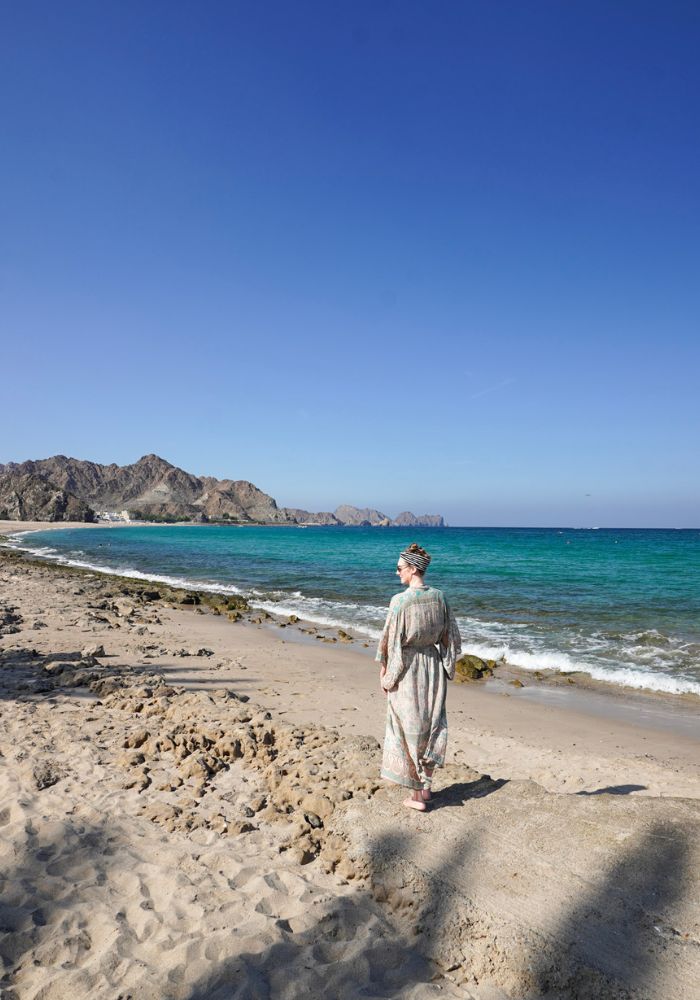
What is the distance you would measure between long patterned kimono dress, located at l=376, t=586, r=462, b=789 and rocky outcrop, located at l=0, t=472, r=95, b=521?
138478 millimetres

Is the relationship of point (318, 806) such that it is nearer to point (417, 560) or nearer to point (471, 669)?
point (417, 560)

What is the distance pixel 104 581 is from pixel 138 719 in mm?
18047

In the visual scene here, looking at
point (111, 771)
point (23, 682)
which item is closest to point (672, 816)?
point (111, 771)

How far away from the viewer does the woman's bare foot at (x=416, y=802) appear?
4387 mm

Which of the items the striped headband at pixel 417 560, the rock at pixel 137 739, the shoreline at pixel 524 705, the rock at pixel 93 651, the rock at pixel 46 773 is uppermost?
the striped headband at pixel 417 560

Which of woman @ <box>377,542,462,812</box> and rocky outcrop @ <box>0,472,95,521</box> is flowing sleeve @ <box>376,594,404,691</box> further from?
rocky outcrop @ <box>0,472,95,521</box>

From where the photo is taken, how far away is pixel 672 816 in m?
4.17

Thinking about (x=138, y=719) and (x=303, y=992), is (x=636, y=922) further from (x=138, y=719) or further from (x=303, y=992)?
(x=138, y=719)

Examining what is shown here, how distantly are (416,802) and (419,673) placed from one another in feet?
3.26

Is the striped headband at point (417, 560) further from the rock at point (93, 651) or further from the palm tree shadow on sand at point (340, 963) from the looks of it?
the rock at point (93, 651)

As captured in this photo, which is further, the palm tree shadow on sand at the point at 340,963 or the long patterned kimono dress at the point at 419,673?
the long patterned kimono dress at the point at 419,673

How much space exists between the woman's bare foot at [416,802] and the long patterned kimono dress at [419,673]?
0.23ft

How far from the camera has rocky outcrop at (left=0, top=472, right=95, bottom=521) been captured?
124688 millimetres

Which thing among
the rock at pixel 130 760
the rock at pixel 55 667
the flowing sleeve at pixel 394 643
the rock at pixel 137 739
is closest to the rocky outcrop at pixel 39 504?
the rock at pixel 55 667
